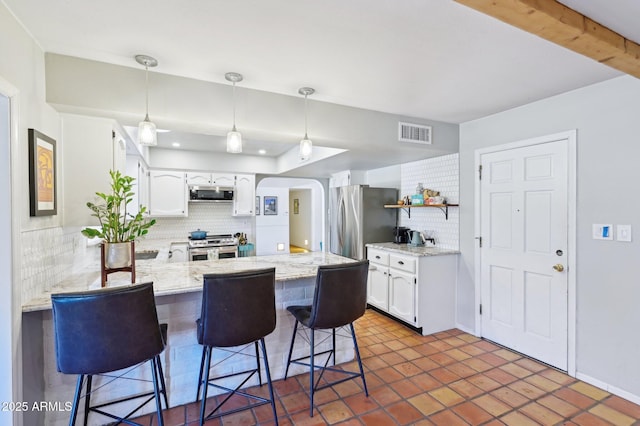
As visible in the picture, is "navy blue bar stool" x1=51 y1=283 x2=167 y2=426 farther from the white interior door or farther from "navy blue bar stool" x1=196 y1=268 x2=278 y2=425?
the white interior door

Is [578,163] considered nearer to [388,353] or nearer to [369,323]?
[388,353]

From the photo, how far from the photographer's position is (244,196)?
5.61 meters

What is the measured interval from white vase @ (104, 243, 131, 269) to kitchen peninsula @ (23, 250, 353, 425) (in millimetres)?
194

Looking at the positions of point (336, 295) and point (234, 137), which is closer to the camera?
point (336, 295)

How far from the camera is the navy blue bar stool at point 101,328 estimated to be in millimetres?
1435

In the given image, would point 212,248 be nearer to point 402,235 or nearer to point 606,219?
point 402,235

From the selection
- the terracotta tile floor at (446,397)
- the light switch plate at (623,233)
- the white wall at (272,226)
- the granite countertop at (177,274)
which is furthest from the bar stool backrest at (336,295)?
the white wall at (272,226)

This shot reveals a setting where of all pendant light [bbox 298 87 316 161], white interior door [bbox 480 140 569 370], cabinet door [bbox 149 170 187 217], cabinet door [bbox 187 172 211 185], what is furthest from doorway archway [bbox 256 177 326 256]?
pendant light [bbox 298 87 316 161]

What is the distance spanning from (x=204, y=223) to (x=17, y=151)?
4022 mm

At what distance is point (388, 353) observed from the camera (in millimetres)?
2900

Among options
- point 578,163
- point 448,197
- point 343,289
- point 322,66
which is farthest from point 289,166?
point 578,163

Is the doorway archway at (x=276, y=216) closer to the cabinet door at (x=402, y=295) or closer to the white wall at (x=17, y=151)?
the cabinet door at (x=402, y=295)

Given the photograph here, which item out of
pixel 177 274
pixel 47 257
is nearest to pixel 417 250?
pixel 177 274

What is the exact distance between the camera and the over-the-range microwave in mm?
5125
